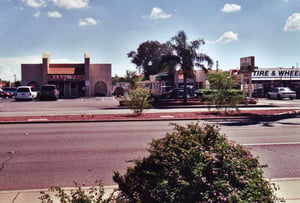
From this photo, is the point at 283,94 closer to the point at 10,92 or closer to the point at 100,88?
the point at 100,88

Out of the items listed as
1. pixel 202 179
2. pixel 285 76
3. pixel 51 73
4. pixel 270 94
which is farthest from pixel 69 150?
pixel 285 76

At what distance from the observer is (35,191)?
5.30 metres

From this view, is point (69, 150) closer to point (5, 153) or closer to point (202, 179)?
point (5, 153)

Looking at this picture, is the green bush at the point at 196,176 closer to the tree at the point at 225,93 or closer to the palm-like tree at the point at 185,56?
the tree at the point at 225,93

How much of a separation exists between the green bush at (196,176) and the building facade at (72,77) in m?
46.9

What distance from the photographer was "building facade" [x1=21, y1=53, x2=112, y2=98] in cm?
4881

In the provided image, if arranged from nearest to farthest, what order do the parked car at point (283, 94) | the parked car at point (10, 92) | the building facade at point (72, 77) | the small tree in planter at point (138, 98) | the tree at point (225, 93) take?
the small tree in planter at point (138, 98) → the tree at point (225, 93) → the parked car at point (283, 94) → the parked car at point (10, 92) → the building facade at point (72, 77)

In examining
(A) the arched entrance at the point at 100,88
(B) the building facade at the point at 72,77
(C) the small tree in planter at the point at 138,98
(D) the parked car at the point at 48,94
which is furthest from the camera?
(A) the arched entrance at the point at 100,88

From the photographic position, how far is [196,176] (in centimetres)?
294

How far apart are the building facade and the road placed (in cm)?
3640

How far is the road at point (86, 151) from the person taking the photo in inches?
252

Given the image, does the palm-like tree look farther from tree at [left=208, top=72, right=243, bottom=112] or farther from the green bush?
the green bush

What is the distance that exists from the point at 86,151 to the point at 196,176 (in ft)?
20.9

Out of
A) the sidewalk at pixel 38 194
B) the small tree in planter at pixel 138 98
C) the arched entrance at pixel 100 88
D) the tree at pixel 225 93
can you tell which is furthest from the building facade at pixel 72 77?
the sidewalk at pixel 38 194
